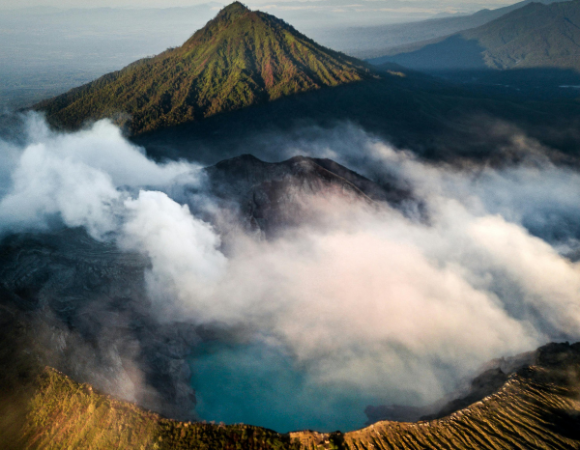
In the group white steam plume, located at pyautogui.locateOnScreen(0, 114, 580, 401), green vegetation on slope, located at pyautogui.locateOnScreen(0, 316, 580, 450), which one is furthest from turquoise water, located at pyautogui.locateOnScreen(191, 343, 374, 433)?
green vegetation on slope, located at pyautogui.locateOnScreen(0, 316, 580, 450)

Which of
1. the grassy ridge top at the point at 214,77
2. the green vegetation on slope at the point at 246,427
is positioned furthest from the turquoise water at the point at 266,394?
the grassy ridge top at the point at 214,77

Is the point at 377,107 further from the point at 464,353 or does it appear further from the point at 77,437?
the point at 77,437

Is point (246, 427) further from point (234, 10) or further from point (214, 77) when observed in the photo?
point (234, 10)

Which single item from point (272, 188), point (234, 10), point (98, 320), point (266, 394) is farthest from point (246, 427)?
point (234, 10)

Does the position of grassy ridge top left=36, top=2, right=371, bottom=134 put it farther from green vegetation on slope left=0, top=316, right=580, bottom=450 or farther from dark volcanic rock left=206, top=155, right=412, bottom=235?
green vegetation on slope left=0, top=316, right=580, bottom=450

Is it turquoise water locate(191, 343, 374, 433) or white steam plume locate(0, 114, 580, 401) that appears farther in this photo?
white steam plume locate(0, 114, 580, 401)

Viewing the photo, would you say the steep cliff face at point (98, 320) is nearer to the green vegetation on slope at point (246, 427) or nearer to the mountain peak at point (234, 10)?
the green vegetation on slope at point (246, 427)
